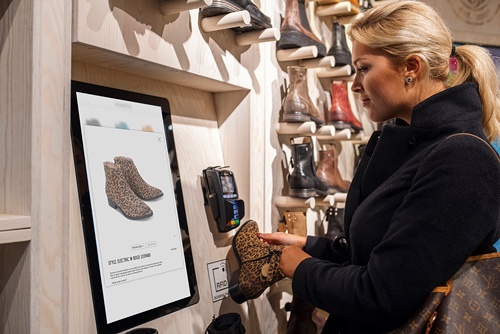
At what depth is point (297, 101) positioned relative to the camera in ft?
7.84

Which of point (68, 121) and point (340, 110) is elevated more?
point (340, 110)

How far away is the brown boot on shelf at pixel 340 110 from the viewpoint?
2902mm

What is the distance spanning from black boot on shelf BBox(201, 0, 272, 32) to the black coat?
74 centimetres

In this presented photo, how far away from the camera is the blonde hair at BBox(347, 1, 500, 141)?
56.4 inches

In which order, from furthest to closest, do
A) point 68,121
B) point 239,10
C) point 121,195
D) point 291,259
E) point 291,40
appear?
point 291,40 < point 239,10 < point 121,195 < point 291,259 < point 68,121

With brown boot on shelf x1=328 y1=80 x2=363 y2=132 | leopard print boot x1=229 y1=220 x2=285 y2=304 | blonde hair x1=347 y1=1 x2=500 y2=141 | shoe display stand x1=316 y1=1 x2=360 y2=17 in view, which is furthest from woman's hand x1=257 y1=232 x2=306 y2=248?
shoe display stand x1=316 y1=1 x2=360 y2=17

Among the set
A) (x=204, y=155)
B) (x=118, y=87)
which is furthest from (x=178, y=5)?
(x=204, y=155)

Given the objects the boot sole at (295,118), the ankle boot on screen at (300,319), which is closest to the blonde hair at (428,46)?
the boot sole at (295,118)

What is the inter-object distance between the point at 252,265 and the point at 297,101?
2.64 ft

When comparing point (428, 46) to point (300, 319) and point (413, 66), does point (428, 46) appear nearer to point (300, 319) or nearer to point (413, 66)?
point (413, 66)

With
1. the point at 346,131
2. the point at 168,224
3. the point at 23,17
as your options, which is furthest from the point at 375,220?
the point at 346,131

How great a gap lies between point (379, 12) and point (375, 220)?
59cm

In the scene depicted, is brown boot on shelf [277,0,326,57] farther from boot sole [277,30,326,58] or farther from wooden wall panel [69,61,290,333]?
wooden wall panel [69,61,290,333]

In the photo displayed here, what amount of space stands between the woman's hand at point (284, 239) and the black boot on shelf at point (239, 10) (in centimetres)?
80
